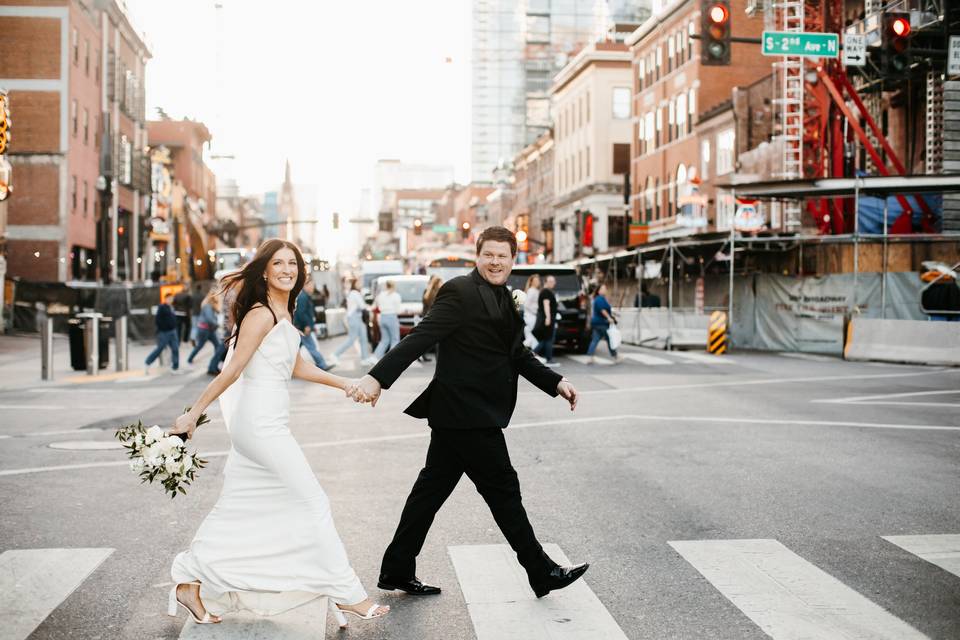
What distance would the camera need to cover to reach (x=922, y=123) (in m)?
32.8

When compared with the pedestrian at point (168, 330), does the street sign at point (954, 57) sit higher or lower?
higher

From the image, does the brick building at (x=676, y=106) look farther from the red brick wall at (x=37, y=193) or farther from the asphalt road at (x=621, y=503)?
the asphalt road at (x=621, y=503)

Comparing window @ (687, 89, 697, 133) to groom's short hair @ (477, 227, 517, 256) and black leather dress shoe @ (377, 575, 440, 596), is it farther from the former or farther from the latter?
black leather dress shoe @ (377, 575, 440, 596)

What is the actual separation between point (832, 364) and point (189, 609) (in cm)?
2054

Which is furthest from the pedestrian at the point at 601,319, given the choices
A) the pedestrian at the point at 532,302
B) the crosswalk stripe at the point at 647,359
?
the pedestrian at the point at 532,302

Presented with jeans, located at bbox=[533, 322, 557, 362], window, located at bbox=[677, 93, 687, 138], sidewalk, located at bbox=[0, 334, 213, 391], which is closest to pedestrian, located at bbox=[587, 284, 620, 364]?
jeans, located at bbox=[533, 322, 557, 362]

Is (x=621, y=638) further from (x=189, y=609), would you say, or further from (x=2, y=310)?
(x=2, y=310)

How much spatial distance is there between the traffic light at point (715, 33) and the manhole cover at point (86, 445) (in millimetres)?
11309

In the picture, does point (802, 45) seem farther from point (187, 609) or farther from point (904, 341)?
point (187, 609)

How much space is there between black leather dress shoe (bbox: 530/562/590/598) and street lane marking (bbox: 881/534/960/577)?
2.20 metres

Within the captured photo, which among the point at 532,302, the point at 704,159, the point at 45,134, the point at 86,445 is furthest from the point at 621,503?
the point at 704,159

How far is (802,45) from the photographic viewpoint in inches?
840

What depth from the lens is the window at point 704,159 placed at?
50.5m

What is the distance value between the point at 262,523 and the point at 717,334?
22914mm
